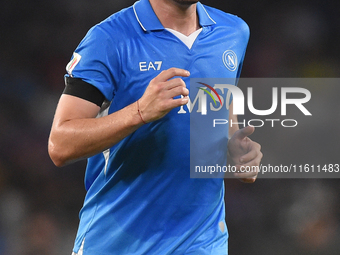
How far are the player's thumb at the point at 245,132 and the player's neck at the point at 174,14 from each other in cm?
42

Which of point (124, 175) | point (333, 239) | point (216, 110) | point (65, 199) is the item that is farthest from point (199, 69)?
point (333, 239)

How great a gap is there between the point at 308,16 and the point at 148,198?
116 inches

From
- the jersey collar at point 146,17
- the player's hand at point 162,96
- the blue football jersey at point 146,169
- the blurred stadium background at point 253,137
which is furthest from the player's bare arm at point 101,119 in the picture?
the blurred stadium background at point 253,137

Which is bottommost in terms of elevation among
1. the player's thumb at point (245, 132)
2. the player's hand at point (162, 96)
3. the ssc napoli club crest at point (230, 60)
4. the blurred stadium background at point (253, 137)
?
the blurred stadium background at point (253, 137)

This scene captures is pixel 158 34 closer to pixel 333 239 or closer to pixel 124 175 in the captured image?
pixel 124 175

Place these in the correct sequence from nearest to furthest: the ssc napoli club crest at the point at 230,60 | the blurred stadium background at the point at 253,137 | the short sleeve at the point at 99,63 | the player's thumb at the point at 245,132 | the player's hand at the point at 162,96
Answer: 1. the player's hand at the point at 162,96
2. the short sleeve at the point at 99,63
3. the player's thumb at the point at 245,132
4. the ssc napoli club crest at the point at 230,60
5. the blurred stadium background at the point at 253,137

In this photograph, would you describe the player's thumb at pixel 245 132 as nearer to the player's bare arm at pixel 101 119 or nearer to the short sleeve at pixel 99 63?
the player's bare arm at pixel 101 119

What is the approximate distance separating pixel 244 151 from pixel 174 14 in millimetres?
579

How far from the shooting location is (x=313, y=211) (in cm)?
356

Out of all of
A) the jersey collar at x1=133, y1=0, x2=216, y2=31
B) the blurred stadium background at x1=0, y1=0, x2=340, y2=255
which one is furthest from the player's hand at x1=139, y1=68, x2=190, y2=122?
the blurred stadium background at x1=0, y1=0, x2=340, y2=255

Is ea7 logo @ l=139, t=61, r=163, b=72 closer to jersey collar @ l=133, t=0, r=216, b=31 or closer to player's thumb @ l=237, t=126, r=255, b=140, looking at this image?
jersey collar @ l=133, t=0, r=216, b=31

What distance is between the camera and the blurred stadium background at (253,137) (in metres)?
3.48

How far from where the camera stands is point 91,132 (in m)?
1.32

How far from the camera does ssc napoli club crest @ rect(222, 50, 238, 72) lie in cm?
167
